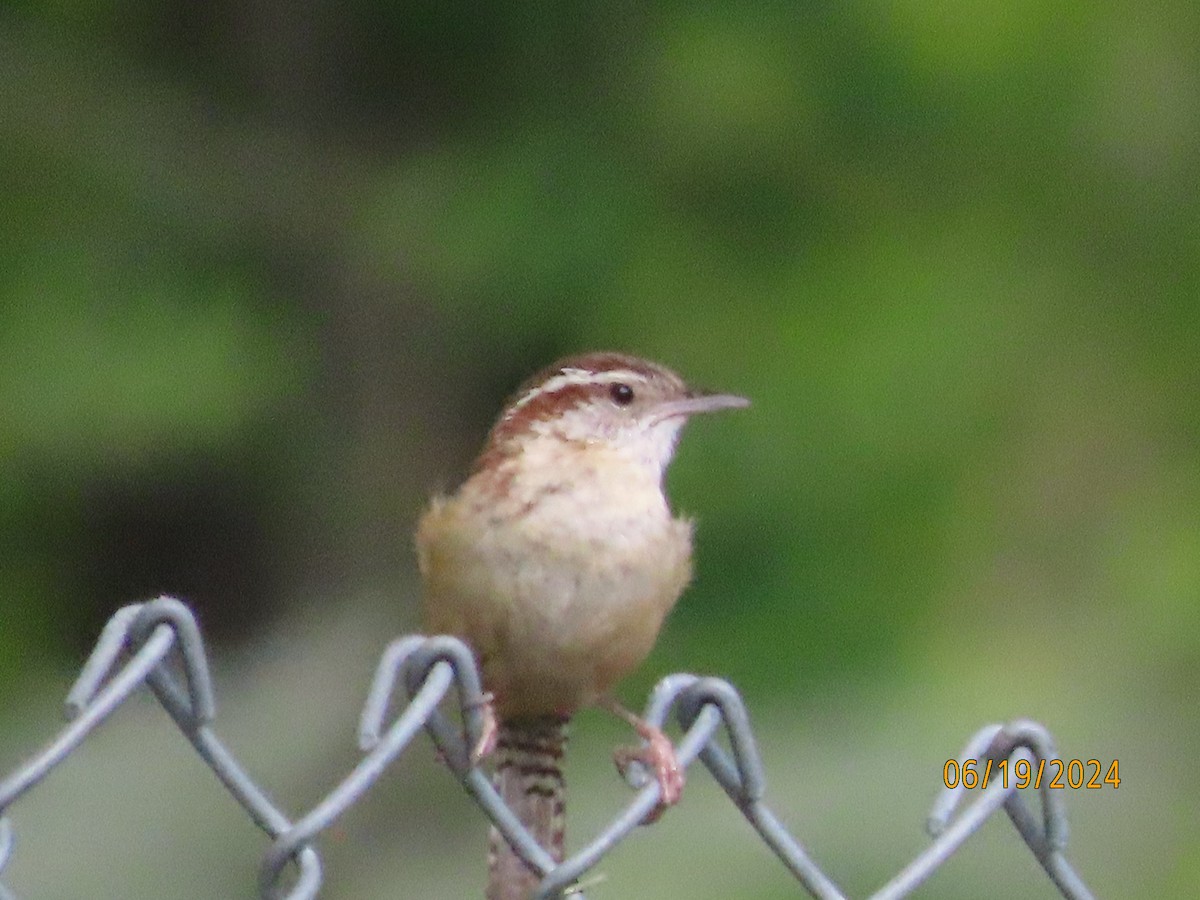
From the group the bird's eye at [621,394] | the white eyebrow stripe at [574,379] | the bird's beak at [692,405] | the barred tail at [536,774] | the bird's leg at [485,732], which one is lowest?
the barred tail at [536,774]

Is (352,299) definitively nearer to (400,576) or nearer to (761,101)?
(400,576)

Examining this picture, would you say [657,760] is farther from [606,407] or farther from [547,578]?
[606,407]

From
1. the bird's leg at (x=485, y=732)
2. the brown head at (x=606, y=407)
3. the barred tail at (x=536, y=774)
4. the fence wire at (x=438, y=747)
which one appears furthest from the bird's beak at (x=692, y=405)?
the fence wire at (x=438, y=747)

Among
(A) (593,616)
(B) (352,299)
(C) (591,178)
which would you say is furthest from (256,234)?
(A) (593,616)

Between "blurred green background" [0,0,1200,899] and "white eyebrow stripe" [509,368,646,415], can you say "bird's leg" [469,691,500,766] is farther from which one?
"blurred green background" [0,0,1200,899]

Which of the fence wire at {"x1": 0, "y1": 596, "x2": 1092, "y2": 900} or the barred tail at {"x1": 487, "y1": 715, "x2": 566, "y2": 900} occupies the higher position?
the fence wire at {"x1": 0, "y1": 596, "x2": 1092, "y2": 900}
